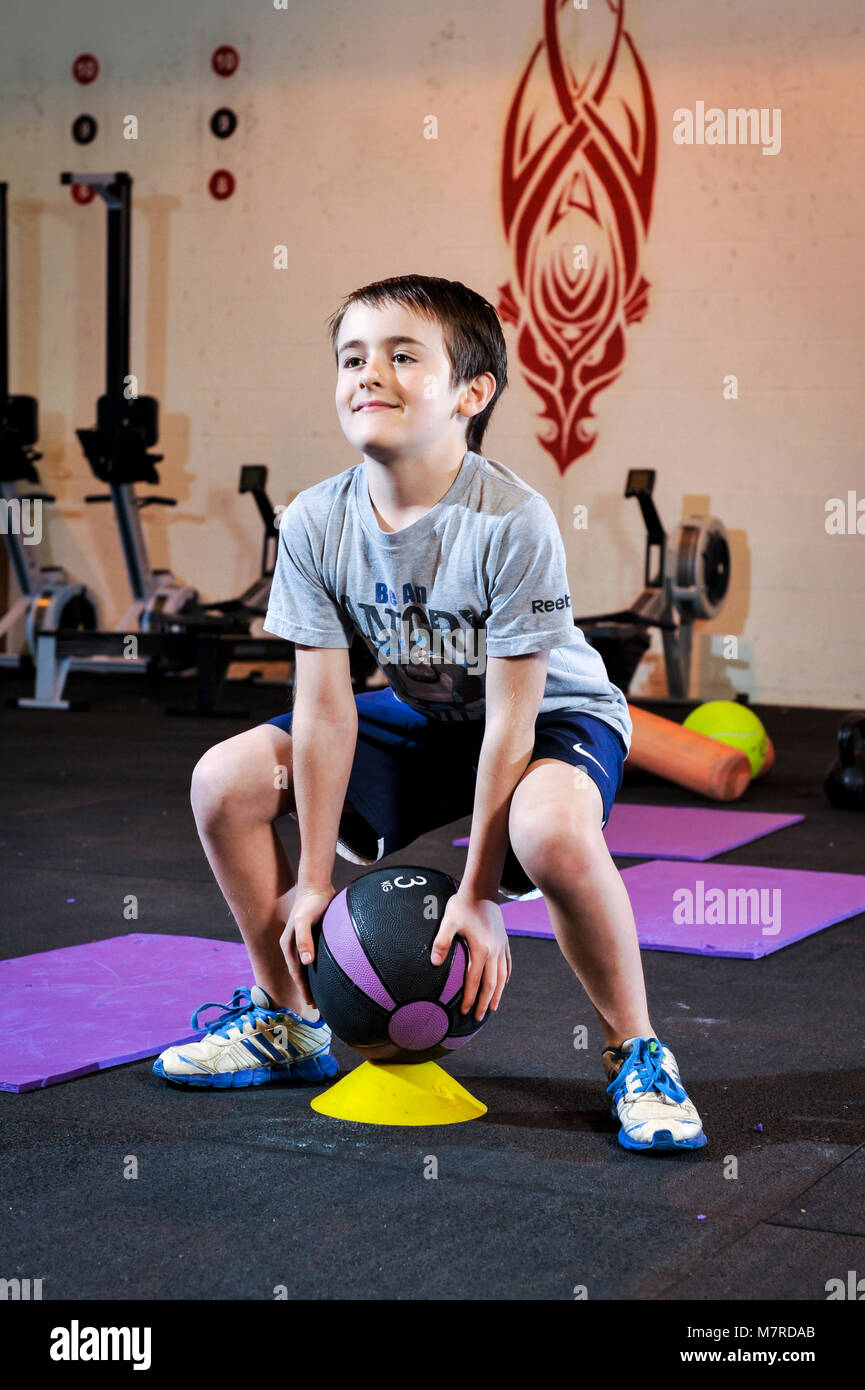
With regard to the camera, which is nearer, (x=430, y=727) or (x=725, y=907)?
(x=430, y=727)

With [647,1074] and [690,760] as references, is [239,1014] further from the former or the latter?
[690,760]

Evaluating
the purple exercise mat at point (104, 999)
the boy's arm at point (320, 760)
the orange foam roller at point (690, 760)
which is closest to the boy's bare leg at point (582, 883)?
the boy's arm at point (320, 760)

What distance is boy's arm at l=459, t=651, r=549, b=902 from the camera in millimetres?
1636

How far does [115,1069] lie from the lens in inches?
73.8

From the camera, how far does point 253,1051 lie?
1833mm

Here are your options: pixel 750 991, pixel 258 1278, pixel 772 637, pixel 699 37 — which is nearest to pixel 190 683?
pixel 772 637

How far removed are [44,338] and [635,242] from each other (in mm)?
3217

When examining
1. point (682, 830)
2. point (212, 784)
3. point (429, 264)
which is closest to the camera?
point (212, 784)

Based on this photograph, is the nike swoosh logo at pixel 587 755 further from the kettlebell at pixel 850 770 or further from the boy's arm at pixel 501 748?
the kettlebell at pixel 850 770

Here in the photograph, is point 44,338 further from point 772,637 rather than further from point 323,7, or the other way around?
point 772,637

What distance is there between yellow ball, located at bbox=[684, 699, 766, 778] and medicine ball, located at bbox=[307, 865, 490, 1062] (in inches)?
113

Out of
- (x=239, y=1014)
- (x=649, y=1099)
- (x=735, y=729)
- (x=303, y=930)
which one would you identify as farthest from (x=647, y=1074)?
(x=735, y=729)

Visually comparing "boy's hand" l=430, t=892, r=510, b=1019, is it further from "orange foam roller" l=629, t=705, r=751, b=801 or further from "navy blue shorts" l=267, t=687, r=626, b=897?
"orange foam roller" l=629, t=705, r=751, b=801

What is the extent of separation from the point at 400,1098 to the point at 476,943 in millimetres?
244
